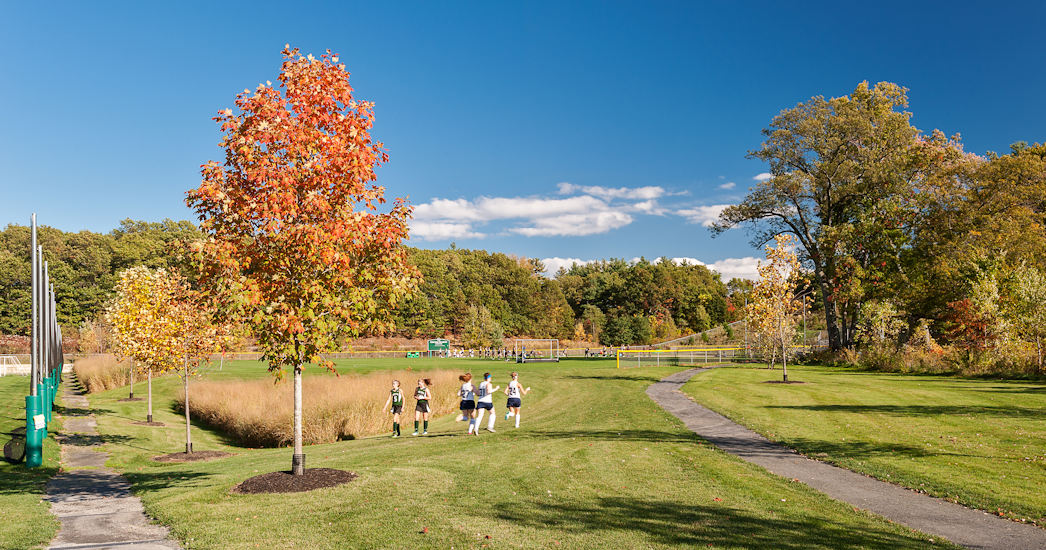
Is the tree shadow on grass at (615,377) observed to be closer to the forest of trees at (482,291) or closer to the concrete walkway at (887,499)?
the concrete walkway at (887,499)

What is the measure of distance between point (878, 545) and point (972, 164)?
48297 millimetres

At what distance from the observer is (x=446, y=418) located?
2530 centimetres

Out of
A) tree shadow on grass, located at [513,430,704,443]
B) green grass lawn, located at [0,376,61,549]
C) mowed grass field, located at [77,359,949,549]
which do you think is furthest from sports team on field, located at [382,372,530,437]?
green grass lawn, located at [0,376,61,549]

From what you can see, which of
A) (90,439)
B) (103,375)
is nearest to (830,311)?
(90,439)

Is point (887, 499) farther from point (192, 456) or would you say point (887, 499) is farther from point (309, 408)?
point (309, 408)

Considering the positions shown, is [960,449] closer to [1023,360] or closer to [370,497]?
[370,497]

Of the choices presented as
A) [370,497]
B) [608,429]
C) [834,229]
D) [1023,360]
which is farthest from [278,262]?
[834,229]

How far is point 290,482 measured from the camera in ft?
34.4

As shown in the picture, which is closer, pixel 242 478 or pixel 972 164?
pixel 242 478

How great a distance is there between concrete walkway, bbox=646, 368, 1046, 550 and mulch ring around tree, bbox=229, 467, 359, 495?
27.0 ft

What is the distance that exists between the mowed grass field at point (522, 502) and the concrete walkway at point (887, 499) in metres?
0.47

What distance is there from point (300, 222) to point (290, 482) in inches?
171

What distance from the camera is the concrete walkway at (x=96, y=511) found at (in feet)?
25.9

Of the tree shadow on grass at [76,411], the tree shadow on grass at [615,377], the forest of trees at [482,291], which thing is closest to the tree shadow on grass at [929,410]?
the tree shadow on grass at [615,377]
